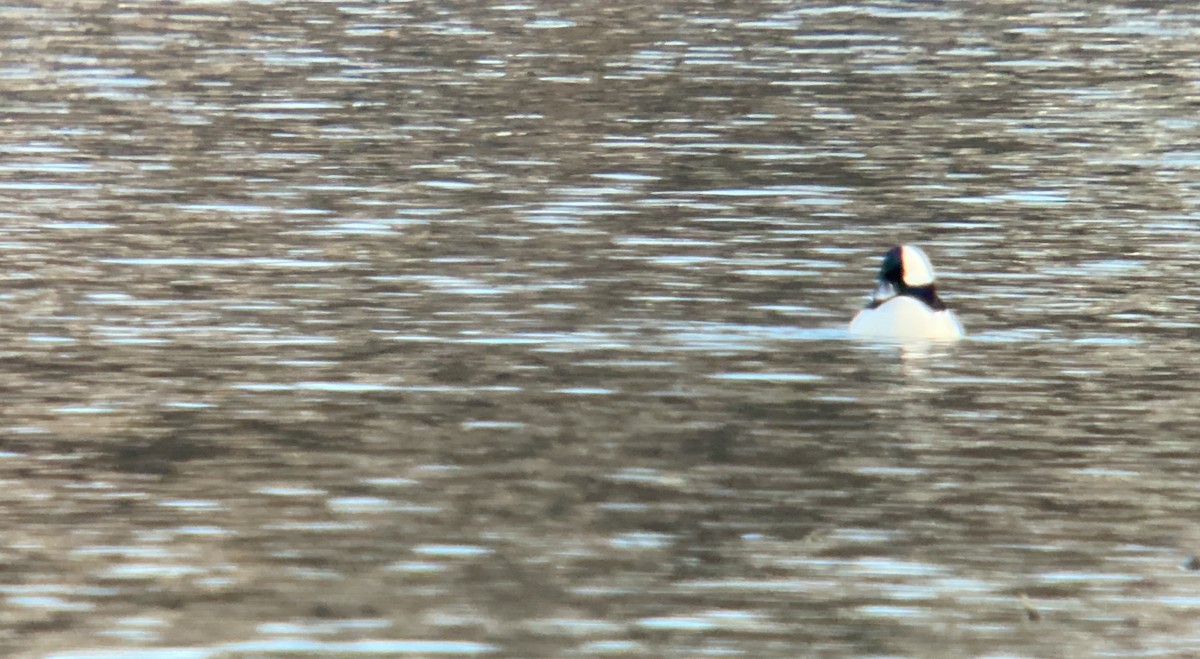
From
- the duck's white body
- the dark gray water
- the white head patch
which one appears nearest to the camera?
the dark gray water

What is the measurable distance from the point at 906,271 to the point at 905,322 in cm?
41

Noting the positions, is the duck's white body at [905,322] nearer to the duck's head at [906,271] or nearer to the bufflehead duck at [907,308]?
the bufflehead duck at [907,308]

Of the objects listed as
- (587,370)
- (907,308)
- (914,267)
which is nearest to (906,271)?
(914,267)

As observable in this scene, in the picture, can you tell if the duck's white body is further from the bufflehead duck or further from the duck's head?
the duck's head

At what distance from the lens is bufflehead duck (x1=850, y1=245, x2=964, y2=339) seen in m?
21.3

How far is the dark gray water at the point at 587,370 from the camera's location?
43.5ft

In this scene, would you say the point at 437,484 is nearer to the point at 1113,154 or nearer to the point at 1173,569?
the point at 1173,569

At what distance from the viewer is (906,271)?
2145cm

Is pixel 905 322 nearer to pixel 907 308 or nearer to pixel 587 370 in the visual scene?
pixel 907 308

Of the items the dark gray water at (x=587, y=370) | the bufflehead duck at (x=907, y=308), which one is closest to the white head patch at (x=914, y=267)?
the bufflehead duck at (x=907, y=308)

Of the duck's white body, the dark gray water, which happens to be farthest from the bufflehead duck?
the dark gray water

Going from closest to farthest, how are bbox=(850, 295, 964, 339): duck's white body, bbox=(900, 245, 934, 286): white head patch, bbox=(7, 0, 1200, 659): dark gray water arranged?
bbox=(7, 0, 1200, 659): dark gray water, bbox=(850, 295, 964, 339): duck's white body, bbox=(900, 245, 934, 286): white head patch

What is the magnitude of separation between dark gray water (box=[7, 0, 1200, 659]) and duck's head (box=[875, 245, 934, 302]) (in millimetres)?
594

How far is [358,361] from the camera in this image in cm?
1983
